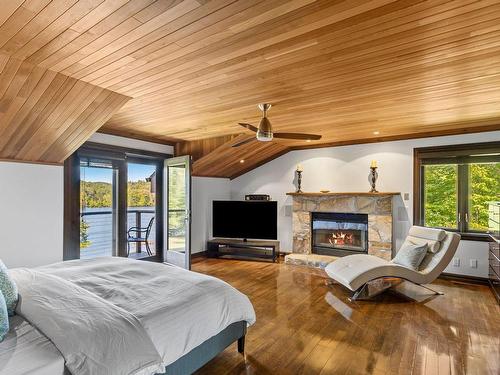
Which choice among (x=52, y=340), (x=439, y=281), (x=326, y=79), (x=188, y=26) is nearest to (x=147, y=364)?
(x=52, y=340)

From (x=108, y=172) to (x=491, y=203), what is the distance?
6.23 meters

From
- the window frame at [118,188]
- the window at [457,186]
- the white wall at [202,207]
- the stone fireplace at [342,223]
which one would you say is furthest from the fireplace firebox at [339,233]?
the window frame at [118,188]

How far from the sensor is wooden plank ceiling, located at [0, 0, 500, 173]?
175 centimetres

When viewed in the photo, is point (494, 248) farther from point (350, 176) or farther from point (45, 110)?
point (45, 110)

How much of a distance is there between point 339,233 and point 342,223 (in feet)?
0.74

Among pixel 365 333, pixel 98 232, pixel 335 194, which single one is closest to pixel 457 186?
pixel 335 194

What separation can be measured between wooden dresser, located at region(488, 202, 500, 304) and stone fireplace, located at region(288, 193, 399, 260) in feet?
4.66

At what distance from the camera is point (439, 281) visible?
4.82 meters

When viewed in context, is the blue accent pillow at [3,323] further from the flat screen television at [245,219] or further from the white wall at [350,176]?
the white wall at [350,176]

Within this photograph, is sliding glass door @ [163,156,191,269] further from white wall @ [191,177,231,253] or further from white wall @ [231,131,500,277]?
white wall @ [231,131,500,277]

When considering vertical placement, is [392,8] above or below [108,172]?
above

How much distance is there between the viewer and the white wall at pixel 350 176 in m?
4.82

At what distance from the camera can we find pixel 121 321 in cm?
164

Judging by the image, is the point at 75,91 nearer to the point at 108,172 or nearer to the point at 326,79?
the point at 108,172
